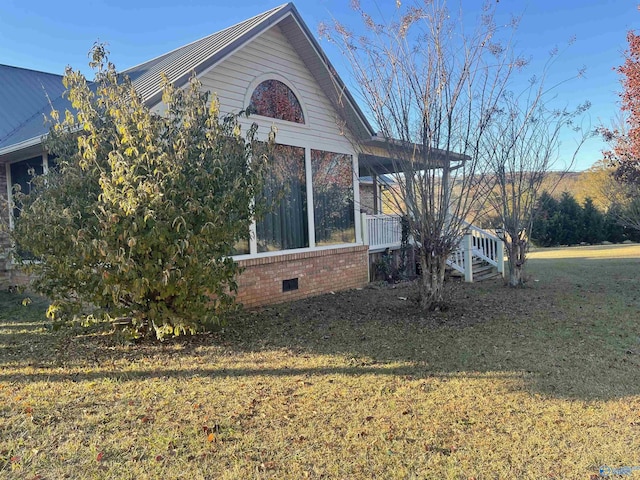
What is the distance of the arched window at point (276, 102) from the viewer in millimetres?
8609

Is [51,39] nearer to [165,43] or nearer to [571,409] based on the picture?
[165,43]

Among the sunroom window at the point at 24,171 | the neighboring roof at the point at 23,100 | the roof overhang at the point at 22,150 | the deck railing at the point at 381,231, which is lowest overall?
the deck railing at the point at 381,231

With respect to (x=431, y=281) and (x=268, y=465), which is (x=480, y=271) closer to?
(x=431, y=281)

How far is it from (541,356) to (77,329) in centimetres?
638

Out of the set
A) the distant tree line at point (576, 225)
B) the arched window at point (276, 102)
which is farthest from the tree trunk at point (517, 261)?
the distant tree line at point (576, 225)

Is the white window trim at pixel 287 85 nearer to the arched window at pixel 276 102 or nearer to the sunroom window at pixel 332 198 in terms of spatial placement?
the arched window at pixel 276 102

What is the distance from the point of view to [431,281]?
7488 mm

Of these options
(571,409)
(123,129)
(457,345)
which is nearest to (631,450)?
(571,409)

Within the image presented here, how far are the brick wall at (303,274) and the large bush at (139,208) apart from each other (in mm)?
2313

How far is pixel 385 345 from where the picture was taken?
18.8ft

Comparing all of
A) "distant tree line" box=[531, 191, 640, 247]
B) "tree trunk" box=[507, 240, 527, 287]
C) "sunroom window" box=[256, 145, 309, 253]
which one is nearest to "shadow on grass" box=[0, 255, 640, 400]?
"sunroom window" box=[256, 145, 309, 253]

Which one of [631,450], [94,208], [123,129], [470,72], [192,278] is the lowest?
[631,450]

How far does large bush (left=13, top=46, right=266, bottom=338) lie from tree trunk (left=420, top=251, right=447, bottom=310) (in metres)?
3.17

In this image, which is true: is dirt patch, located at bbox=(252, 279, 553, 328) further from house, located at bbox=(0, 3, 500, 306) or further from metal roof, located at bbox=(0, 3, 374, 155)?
metal roof, located at bbox=(0, 3, 374, 155)
